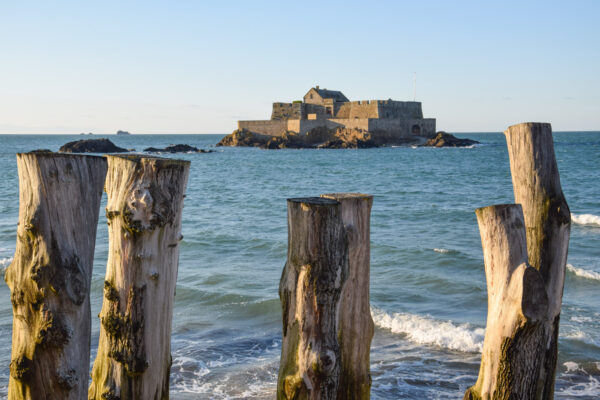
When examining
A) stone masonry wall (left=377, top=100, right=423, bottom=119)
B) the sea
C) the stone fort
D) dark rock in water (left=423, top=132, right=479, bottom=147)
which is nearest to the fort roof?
the stone fort

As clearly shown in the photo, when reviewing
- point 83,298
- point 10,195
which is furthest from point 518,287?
point 10,195

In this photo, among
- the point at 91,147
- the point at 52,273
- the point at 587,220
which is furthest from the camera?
the point at 91,147

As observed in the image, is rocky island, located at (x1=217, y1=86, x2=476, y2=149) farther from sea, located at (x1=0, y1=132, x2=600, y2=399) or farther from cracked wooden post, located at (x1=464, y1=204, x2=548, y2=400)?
cracked wooden post, located at (x1=464, y1=204, x2=548, y2=400)

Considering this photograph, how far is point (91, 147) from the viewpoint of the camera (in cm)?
5638

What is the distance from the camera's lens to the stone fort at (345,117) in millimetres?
63372

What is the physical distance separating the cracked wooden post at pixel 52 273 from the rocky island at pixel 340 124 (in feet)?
197

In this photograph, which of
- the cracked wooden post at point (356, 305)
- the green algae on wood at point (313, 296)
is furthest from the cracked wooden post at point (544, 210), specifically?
the green algae on wood at point (313, 296)

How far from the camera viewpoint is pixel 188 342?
266 inches

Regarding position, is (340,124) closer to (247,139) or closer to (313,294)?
(247,139)

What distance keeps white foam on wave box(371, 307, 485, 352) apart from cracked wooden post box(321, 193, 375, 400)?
309cm

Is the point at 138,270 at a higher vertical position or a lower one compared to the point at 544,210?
lower

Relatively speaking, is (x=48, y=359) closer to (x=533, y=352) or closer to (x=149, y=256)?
(x=149, y=256)

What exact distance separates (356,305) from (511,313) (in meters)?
0.96

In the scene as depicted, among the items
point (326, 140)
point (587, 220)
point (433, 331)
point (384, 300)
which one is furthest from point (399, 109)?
point (433, 331)
